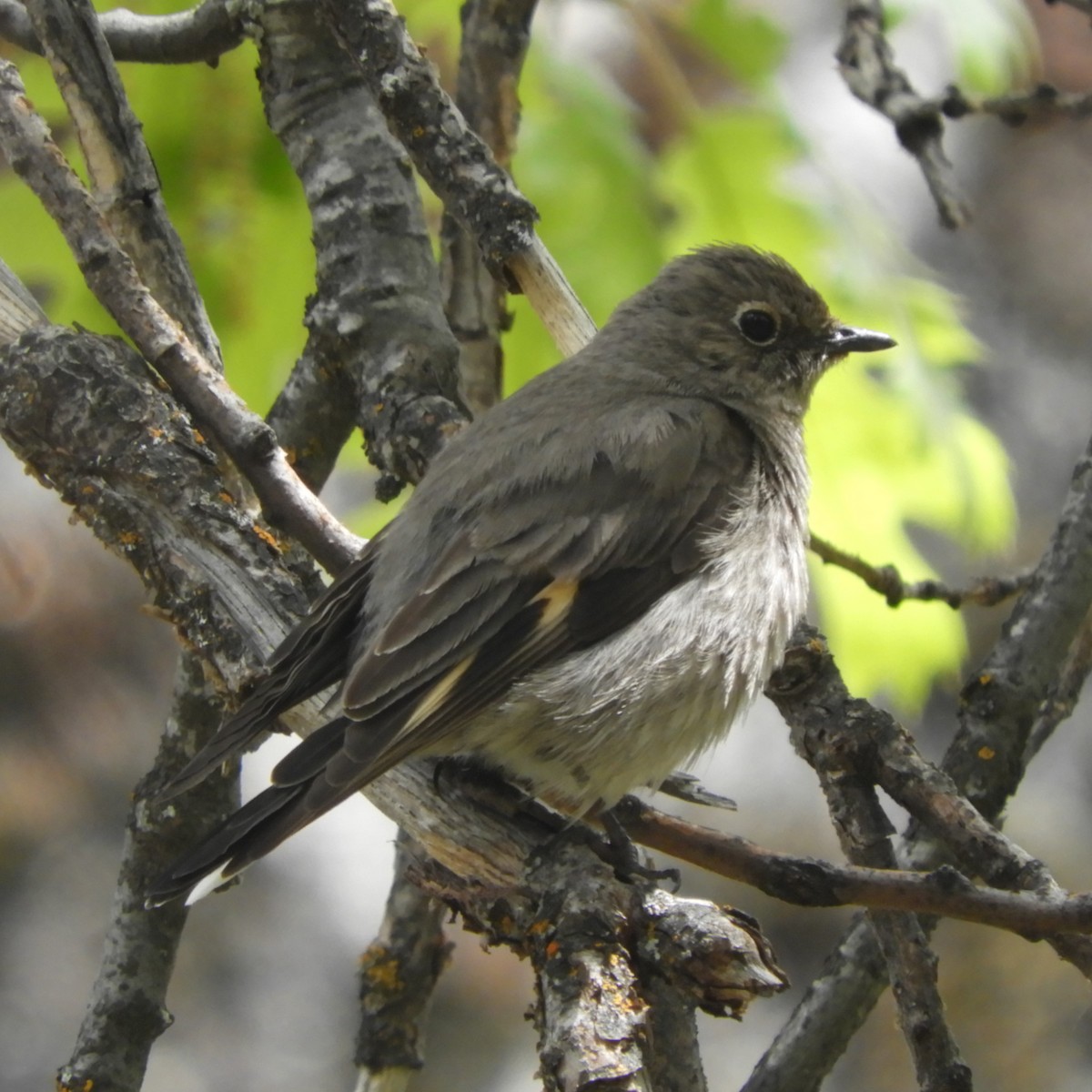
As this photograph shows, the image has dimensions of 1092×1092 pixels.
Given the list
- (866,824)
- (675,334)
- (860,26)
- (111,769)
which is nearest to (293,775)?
(866,824)

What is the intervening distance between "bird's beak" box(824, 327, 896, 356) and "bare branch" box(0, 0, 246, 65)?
1.53 metres

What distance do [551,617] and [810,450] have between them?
0.98m

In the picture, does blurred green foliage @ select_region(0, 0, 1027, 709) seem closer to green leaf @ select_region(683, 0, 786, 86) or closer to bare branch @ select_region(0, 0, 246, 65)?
green leaf @ select_region(683, 0, 786, 86)

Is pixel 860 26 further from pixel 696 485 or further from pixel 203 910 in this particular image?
pixel 203 910

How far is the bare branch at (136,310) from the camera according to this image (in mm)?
2607

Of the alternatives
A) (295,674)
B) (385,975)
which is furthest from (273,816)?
(385,975)

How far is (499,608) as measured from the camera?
104 inches

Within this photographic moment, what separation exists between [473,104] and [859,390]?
3.81ft

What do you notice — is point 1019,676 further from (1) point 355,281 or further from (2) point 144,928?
(2) point 144,928

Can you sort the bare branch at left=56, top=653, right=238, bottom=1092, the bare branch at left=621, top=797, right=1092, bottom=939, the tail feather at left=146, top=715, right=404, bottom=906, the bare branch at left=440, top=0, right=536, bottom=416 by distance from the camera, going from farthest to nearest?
the bare branch at left=440, top=0, right=536, bottom=416 < the bare branch at left=56, top=653, right=238, bottom=1092 < the tail feather at left=146, top=715, right=404, bottom=906 < the bare branch at left=621, top=797, right=1092, bottom=939

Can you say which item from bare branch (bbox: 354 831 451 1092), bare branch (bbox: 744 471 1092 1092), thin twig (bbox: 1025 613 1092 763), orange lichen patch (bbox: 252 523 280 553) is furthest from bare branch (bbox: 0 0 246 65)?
thin twig (bbox: 1025 613 1092 763)

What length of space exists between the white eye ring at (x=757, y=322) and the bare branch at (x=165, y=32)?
52.4 inches

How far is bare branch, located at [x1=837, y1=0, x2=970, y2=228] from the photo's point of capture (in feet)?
9.78

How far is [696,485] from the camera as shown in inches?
117
